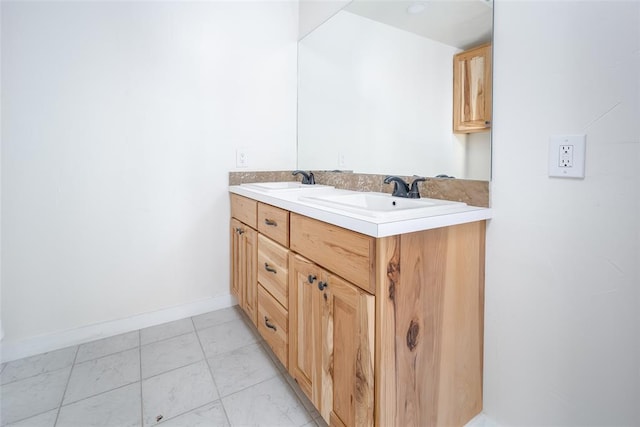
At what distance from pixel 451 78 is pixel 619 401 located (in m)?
1.14

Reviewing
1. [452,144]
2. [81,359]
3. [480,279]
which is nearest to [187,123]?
[81,359]

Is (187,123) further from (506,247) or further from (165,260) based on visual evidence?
(506,247)

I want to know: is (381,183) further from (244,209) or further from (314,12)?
(314,12)

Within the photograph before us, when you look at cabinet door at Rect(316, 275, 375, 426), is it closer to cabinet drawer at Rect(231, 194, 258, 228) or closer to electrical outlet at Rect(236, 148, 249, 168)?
cabinet drawer at Rect(231, 194, 258, 228)

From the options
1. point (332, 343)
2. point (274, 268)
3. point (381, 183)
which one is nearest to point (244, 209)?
point (274, 268)

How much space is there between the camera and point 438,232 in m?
1.01

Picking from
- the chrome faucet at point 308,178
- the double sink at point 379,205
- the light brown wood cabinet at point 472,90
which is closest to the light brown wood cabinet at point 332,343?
the double sink at point 379,205

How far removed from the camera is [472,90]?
3.90ft

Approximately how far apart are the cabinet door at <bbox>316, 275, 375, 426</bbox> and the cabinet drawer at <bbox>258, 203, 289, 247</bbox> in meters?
0.37

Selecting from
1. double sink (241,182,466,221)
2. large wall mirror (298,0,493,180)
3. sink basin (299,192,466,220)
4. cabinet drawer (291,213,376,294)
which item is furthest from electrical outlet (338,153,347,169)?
cabinet drawer (291,213,376,294)

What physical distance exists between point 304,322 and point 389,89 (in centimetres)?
118

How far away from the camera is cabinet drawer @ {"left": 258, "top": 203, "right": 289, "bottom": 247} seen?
1.37 meters

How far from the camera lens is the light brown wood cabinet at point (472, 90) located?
1142 millimetres

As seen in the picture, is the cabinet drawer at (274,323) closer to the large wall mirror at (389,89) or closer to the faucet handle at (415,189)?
the faucet handle at (415,189)
